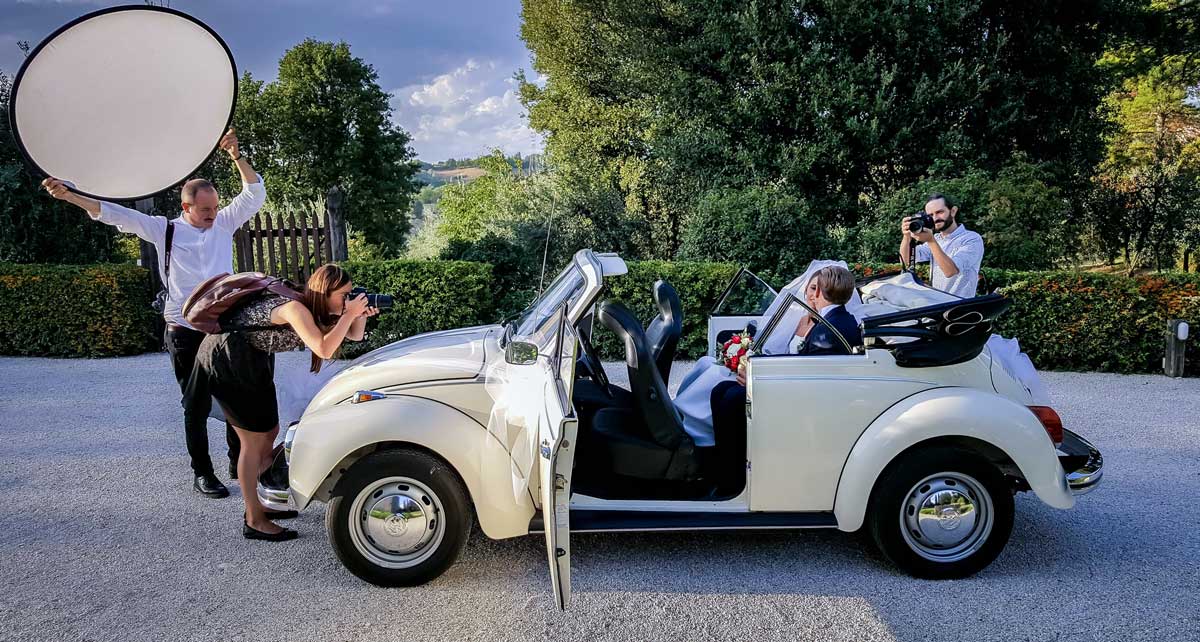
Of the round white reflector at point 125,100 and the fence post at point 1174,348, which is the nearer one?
the round white reflector at point 125,100

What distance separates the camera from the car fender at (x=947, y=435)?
3.81 meters

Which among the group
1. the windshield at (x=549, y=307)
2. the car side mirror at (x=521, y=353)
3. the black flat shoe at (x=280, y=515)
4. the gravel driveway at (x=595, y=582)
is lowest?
the gravel driveway at (x=595, y=582)

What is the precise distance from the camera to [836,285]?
13.7 ft

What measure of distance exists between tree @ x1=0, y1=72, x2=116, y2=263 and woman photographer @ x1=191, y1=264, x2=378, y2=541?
9678 mm

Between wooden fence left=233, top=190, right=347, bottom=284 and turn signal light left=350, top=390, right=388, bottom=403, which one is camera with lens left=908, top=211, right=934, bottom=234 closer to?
turn signal light left=350, top=390, right=388, bottom=403

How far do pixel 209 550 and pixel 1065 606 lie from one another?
4266 millimetres

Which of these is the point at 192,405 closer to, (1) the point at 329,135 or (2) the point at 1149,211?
(2) the point at 1149,211

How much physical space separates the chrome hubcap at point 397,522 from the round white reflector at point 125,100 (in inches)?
86.5

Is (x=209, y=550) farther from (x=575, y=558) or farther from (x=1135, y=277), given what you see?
(x=1135, y=277)

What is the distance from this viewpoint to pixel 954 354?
393cm

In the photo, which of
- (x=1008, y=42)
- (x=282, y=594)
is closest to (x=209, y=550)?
(x=282, y=594)

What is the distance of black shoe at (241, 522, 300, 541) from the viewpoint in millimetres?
4438

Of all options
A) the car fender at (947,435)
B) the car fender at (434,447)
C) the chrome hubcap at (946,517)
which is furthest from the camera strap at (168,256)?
the chrome hubcap at (946,517)

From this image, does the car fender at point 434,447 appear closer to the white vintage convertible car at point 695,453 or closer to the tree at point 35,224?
the white vintage convertible car at point 695,453
